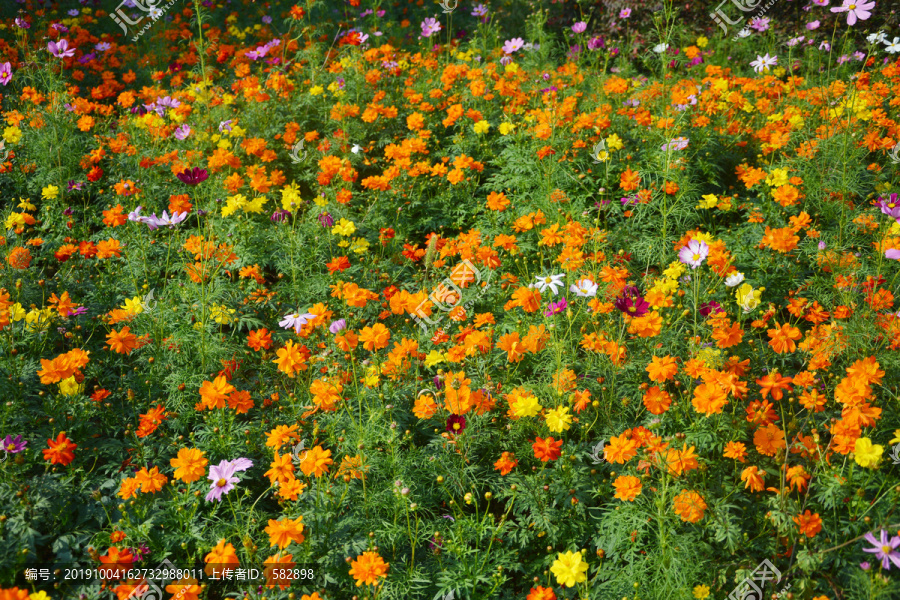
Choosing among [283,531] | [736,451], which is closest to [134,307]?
[283,531]

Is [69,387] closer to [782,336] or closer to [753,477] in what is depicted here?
[753,477]

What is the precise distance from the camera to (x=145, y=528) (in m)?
1.89

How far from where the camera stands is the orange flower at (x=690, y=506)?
1.76 m

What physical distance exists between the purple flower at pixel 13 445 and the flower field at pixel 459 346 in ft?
0.04

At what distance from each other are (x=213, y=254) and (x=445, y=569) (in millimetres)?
1681

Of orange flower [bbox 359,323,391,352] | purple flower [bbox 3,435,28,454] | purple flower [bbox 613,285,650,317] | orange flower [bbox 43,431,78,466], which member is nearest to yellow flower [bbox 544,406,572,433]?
purple flower [bbox 613,285,650,317]

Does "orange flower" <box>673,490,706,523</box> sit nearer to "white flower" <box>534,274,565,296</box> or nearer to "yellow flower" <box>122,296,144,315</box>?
"white flower" <box>534,274,565,296</box>

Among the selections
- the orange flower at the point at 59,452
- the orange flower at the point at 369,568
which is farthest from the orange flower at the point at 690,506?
the orange flower at the point at 59,452

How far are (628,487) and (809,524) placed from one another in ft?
1.60

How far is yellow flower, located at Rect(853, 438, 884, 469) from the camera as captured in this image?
1.70 meters

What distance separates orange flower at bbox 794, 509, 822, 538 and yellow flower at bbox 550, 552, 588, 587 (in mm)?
613

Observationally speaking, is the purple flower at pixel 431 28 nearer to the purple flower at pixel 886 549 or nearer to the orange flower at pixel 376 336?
the orange flower at pixel 376 336

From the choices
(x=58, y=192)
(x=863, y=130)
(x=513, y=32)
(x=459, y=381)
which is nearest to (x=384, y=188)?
(x=459, y=381)

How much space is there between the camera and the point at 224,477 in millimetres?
1823
